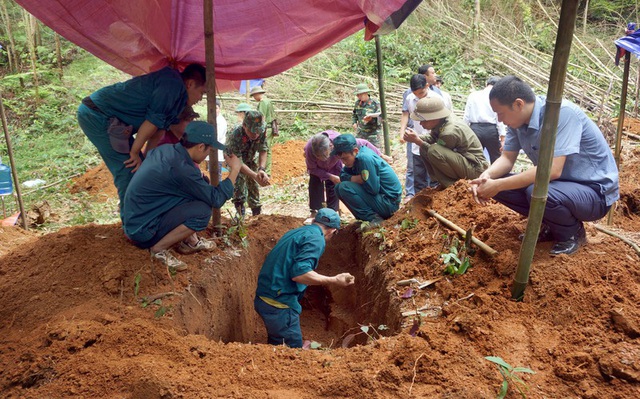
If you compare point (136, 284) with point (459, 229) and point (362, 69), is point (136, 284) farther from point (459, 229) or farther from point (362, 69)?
point (362, 69)

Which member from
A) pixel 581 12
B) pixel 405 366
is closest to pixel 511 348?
pixel 405 366

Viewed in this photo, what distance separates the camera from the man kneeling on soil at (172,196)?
4.20 m

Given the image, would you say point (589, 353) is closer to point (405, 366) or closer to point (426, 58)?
point (405, 366)

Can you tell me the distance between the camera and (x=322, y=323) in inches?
243


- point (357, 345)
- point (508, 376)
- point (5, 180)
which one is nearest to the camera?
point (508, 376)

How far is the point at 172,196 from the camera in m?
4.38

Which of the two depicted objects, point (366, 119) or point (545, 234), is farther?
point (366, 119)

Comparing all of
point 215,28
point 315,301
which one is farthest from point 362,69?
point 215,28

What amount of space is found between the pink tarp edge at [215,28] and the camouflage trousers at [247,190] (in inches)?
64.4

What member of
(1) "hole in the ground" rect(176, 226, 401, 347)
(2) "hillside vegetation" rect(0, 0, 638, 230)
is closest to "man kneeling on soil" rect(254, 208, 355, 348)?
(1) "hole in the ground" rect(176, 226, 401, 347)

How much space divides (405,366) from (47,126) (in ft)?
43.4

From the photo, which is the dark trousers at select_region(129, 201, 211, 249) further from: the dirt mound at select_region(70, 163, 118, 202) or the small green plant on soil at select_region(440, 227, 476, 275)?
the dirt mound at select_region(70, 163, 118, 202)

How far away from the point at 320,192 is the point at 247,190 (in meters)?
1.01

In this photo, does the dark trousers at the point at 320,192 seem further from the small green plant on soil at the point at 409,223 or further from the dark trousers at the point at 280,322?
the dark trousers at the point at 280,322
